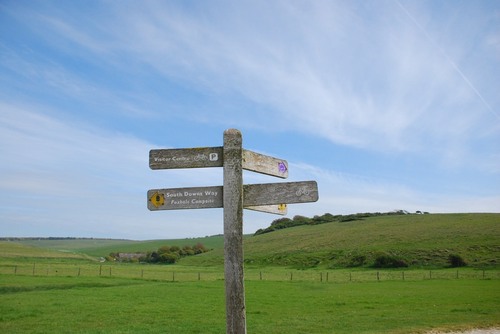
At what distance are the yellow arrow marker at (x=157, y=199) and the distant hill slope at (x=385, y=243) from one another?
66817 mm

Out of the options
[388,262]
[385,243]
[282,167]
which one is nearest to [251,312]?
[282,167]

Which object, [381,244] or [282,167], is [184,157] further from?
[381,244]

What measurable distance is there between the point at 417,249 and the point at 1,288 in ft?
206

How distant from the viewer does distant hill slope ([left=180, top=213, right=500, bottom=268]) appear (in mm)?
68625

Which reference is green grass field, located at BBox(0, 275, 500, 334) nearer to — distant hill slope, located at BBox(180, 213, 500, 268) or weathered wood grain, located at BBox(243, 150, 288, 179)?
weathered wood grain, located at BBox(243, 150, 288, 179)

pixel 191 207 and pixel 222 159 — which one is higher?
pixel 222 159

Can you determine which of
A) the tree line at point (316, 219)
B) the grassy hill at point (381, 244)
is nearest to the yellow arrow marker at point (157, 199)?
the grassy hill at point (381, 244)

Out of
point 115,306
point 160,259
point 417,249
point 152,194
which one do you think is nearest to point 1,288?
point 115,306

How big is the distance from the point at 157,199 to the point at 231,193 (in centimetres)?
117

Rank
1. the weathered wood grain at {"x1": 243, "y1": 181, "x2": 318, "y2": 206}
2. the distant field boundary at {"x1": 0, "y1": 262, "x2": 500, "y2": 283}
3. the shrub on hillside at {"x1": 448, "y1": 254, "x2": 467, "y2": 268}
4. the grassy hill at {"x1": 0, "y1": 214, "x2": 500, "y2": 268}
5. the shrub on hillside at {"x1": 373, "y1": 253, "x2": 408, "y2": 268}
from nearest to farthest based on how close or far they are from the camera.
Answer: the weathered wood grain at {"x1": 243, "y1": 181, "x2": 318, "y2": 206}, the distant field boundary at {"x1": 0, "y1": 262, "x2": 500, "y2": 283}, the shrub on hillside at {"x1": 448, "y1": 254, "x2": 467, "y2": 268}, the shrub on hillside at {"x1": 373, "y1": 253, "x2": 408, "y2": 268}, the grassy hill at {"x1": 0, "y1": 214, "x2": 500, "y2": 268}

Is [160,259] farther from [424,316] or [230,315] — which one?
[230,315]

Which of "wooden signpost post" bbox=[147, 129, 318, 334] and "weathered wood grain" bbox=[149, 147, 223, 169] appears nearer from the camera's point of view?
"wooden signpost post" bbox=[147, 129, 318, 334]

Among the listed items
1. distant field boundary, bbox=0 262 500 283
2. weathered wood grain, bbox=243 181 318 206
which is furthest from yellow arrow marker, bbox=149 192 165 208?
distant field boundary, bbox=0 262 500 283

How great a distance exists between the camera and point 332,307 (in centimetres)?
2502
